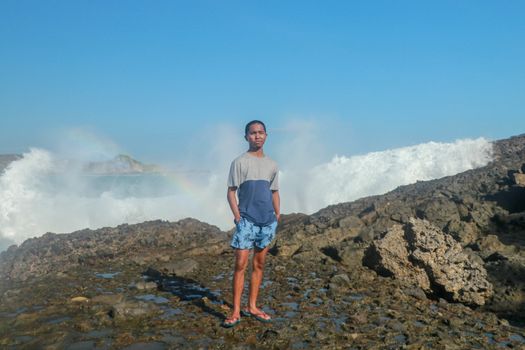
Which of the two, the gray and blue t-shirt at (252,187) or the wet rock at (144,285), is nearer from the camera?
the gray and blue t-shirt at (252,187)

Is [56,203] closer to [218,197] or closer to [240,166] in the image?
[218,197]

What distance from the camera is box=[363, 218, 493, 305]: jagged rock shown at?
6.64m

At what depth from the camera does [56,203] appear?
25.7 m

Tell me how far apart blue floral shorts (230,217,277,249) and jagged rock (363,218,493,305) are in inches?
134

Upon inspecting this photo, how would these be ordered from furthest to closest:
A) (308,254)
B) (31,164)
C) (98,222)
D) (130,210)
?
(31,164) < (130,210) < (98,222) < (308,254)

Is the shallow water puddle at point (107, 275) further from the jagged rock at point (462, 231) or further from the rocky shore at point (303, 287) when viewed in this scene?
the jagged rock at point (462, 231)

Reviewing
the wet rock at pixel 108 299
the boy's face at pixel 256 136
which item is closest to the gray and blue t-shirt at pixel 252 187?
the boy's face at pixel 256 136

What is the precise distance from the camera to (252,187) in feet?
15.9

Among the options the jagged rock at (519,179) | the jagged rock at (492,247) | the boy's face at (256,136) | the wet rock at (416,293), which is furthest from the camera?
the jagged rock at (519,179)

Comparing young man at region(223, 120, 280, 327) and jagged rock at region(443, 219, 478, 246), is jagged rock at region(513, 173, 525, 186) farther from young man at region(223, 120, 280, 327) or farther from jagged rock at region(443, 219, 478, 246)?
young man at region(223, 120, 280, 327)

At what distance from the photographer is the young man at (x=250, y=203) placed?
4.80 metres

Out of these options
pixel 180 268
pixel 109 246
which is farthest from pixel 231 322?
pixel 109 246

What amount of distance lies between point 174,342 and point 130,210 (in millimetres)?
22580

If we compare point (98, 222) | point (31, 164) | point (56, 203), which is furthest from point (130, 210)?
point (31, 164)
